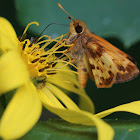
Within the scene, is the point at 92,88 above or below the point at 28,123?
below

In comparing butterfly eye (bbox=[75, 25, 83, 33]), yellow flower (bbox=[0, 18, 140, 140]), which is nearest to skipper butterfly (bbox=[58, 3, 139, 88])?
butterfly eye (bbox=[75, 25, 83, 33])

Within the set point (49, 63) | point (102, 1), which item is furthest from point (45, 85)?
point (102, 1)

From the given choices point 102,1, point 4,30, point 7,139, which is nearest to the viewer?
point 7,139

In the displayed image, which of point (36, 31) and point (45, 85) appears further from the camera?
point (36, 31)

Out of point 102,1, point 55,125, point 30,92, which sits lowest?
point 102,1

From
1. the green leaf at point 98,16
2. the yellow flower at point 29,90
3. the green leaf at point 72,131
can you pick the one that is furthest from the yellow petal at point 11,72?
the green leaf at point 98,16

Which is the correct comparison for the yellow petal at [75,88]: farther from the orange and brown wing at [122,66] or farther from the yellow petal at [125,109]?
the yellow petal at [125,109]

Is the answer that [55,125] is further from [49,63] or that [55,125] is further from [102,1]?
[102,1]

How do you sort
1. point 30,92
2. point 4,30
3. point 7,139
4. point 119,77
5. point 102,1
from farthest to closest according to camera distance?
point 102,1 < point 119,77 < point 4,30 < point 30,92 < point 7,139
